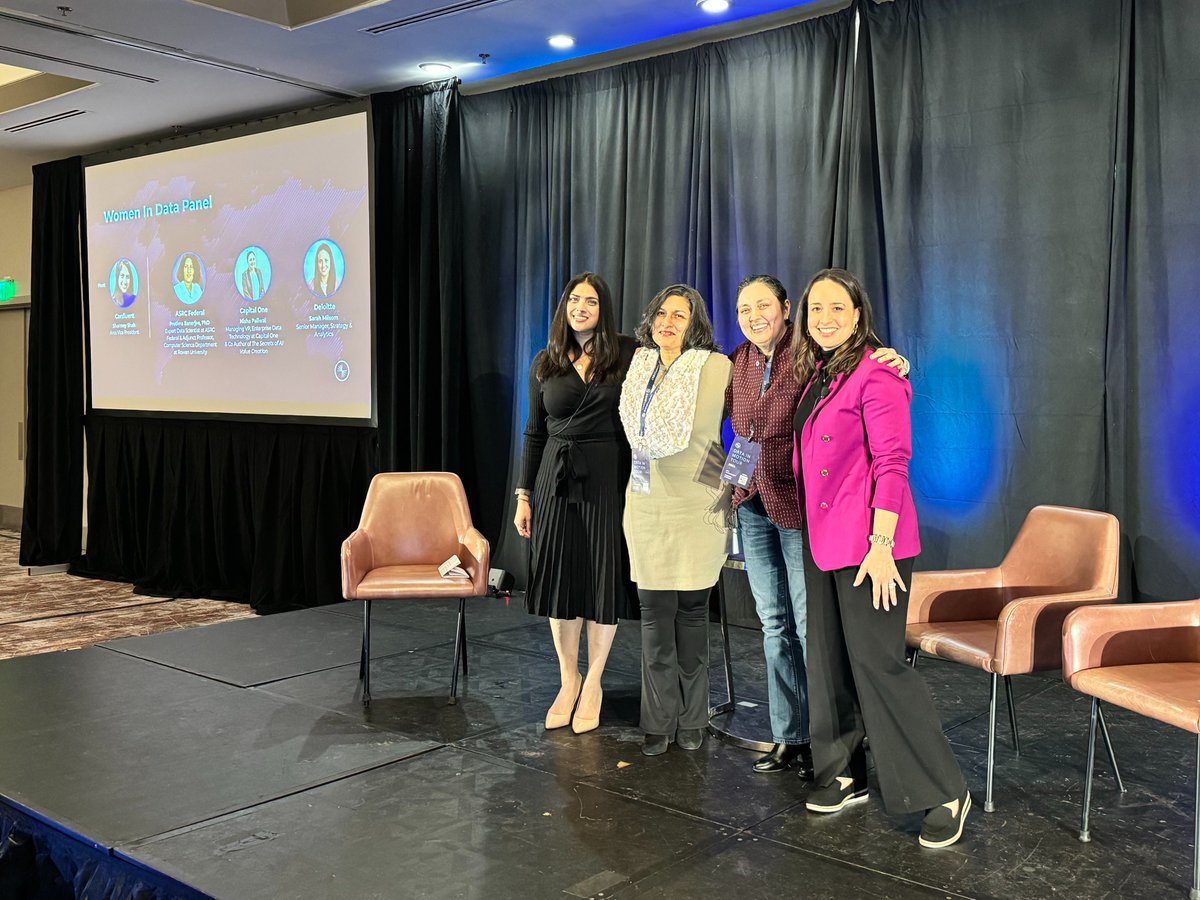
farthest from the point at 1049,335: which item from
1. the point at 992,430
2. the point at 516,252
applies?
the point at 516,252

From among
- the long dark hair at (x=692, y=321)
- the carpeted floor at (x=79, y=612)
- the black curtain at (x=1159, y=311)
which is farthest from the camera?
the carpeted floor at (x=79, y=612)

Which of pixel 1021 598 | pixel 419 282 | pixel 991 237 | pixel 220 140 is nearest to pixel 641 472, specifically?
pixel 1021 598

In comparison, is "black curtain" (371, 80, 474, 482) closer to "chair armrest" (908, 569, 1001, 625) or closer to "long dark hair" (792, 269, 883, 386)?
"chair armrest" (908, 569, 1001, 625)

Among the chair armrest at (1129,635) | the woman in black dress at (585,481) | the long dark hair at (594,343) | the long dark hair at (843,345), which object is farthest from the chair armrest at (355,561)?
the chair armrest at (1129,635)

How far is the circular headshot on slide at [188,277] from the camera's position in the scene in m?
7.16

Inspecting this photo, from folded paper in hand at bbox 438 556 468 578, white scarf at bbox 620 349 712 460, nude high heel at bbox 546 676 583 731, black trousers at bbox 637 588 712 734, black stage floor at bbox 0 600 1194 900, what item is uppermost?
white scarf at bbox 620 349 712 460

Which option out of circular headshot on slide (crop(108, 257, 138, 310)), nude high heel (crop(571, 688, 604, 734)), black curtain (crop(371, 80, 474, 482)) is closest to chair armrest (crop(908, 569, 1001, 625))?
nude high heel (crop(571, 688, 604, 734))

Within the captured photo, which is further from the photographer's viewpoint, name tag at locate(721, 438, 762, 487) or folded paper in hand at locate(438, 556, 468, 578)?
folded paper in hand at locate(438, 556, 468, 578)

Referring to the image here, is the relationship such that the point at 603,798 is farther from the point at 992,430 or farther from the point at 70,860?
the point at 992,430

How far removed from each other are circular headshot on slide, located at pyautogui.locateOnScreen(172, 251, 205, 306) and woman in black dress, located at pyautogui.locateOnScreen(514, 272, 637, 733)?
14.4ft

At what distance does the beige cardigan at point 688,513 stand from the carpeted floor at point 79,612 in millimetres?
3295

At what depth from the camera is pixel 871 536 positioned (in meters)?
2.62

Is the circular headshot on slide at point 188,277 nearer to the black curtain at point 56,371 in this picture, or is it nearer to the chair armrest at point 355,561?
the black curtain at point 56,371

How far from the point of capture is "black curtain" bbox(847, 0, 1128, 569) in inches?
163
